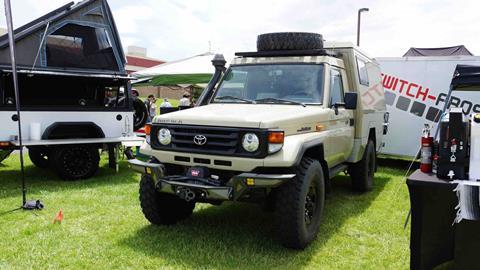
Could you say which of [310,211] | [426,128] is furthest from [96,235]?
[426,128]

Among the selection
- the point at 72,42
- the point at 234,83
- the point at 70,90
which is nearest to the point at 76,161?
the point at 70,90

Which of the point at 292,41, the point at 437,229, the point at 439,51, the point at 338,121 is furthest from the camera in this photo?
the point at 439,51

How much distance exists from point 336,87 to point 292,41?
2.88 ft

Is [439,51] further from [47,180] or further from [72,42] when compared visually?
[47,180]

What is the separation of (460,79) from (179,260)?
396cm

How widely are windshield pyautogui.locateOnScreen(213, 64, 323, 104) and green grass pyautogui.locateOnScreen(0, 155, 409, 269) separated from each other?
159 centimetres

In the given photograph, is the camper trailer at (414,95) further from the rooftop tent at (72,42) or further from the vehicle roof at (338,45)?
the rooftop tent at (72,42)

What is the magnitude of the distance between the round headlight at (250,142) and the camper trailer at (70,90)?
4.48m

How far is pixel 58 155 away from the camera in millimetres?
7559

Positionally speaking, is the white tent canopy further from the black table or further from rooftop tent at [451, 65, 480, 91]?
the black table

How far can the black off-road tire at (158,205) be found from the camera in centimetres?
487

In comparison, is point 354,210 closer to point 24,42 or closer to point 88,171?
point 88,171

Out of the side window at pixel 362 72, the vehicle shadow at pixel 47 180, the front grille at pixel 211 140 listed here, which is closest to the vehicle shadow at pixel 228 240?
the front grille at pixel 211 140

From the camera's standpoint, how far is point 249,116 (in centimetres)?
430
